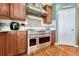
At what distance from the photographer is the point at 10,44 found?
2.03 meters

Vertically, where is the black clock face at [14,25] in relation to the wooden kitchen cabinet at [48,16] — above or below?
below

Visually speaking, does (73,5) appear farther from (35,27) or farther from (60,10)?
(35,27)

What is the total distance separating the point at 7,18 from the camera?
205 cm

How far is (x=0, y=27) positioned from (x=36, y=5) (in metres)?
0.70

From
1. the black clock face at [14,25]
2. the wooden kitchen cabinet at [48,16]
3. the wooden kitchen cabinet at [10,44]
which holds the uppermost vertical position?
the wooden kitchen cabinet at [48,16]

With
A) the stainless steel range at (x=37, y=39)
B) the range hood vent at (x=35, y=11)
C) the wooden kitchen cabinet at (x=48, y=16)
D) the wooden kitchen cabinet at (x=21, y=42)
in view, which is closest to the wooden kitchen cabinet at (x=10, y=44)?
the wooden kitchen cabinet at (x=21, y=42)

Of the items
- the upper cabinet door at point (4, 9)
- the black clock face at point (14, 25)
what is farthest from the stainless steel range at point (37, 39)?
the upper cabinet door at point (4, 9)

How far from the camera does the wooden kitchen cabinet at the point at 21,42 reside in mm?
2092

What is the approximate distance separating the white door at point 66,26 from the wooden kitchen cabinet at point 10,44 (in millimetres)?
768

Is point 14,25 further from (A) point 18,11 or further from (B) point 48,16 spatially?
(B) point 48,16

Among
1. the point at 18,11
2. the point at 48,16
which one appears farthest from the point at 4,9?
the point at 48,16

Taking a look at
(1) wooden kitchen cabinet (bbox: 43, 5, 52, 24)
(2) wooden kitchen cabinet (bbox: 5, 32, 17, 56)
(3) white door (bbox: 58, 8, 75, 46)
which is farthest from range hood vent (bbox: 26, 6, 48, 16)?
(2) wooden kitchen cabinet (bbox: 5, 32, 17, 56)

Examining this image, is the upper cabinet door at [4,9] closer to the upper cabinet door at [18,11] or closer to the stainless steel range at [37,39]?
the upper cabinet door at [18,11]

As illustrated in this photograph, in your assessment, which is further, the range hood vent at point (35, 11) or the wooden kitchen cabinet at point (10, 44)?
the range hood vent at point (35, 11)
